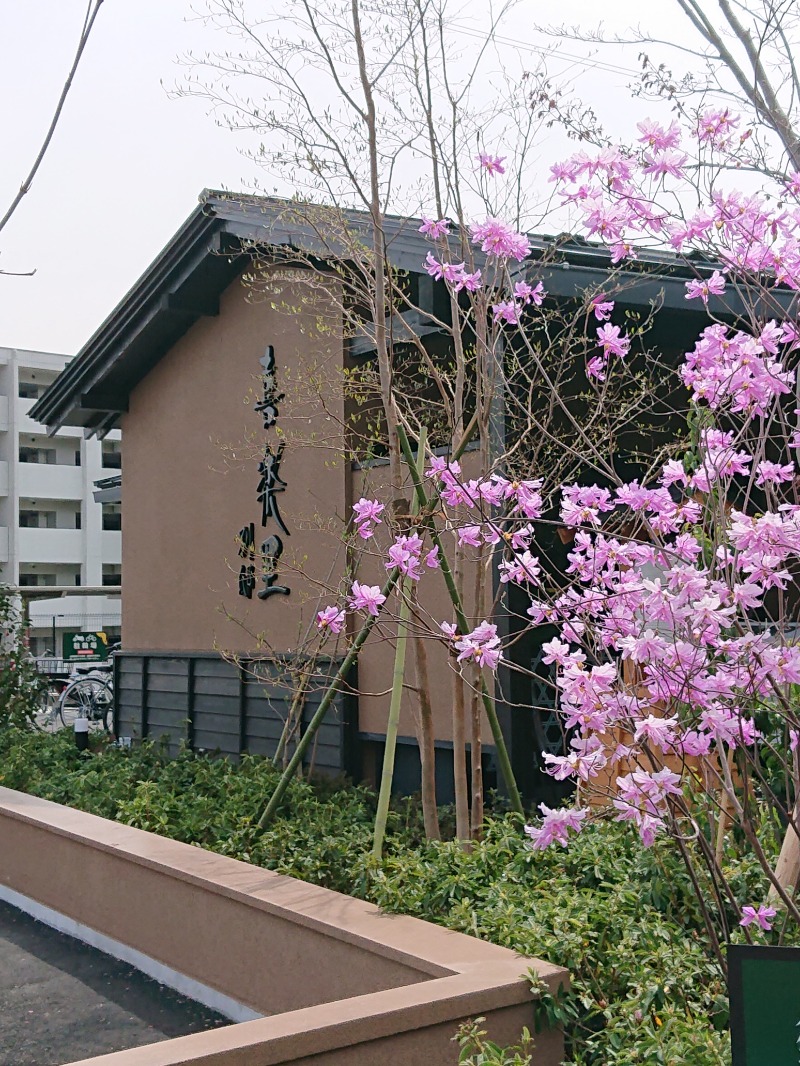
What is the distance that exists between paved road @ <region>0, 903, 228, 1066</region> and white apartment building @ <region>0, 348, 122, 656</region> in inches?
1397

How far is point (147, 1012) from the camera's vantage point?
5434mm

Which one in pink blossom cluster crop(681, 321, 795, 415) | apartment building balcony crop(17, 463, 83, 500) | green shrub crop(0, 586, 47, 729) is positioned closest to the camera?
pink blossom cluster crop(681, 321, 795, 415)

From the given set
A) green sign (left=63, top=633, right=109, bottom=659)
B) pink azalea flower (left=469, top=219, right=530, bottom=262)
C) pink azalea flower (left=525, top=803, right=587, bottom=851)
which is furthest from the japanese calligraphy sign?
green sign (left=63, top=633, right=109, bottom=659)

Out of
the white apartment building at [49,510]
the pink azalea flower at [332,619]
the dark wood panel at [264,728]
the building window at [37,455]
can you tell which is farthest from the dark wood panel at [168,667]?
the building window at [37,455]

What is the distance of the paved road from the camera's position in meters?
5.02

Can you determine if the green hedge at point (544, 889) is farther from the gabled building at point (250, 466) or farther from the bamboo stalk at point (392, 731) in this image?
the gabled building at point (250, 466)

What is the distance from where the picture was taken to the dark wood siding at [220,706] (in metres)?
8.40

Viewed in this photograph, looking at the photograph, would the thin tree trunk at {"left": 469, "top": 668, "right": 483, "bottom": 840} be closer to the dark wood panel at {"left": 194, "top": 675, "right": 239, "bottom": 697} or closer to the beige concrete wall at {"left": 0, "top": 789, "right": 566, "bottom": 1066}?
the beige concrete wall at {"left": 0, "top": 789, "right": 566, "bottom": 1066}

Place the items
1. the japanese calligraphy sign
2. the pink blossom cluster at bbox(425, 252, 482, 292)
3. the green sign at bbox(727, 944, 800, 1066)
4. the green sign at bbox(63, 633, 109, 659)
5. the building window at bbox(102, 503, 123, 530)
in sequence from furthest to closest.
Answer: the building window at bbox(102, 503, 123, 530) → the green sign at bbox(63, 633, 109, 659) → the japanese calligraphy sign → the pink blossom cluster at bbox(425, 252, 482, 292) → the green sign at bbox(727, 944, 800, 1066)

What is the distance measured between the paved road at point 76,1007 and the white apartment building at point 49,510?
116ft

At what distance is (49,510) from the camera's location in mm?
42719

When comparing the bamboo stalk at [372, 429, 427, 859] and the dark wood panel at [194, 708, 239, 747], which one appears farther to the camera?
the dark wood panel at [194, 708, 239, 747]

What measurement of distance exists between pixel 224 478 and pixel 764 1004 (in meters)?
7.82

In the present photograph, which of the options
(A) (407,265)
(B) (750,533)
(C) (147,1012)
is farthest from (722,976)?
(A) (407,265)
